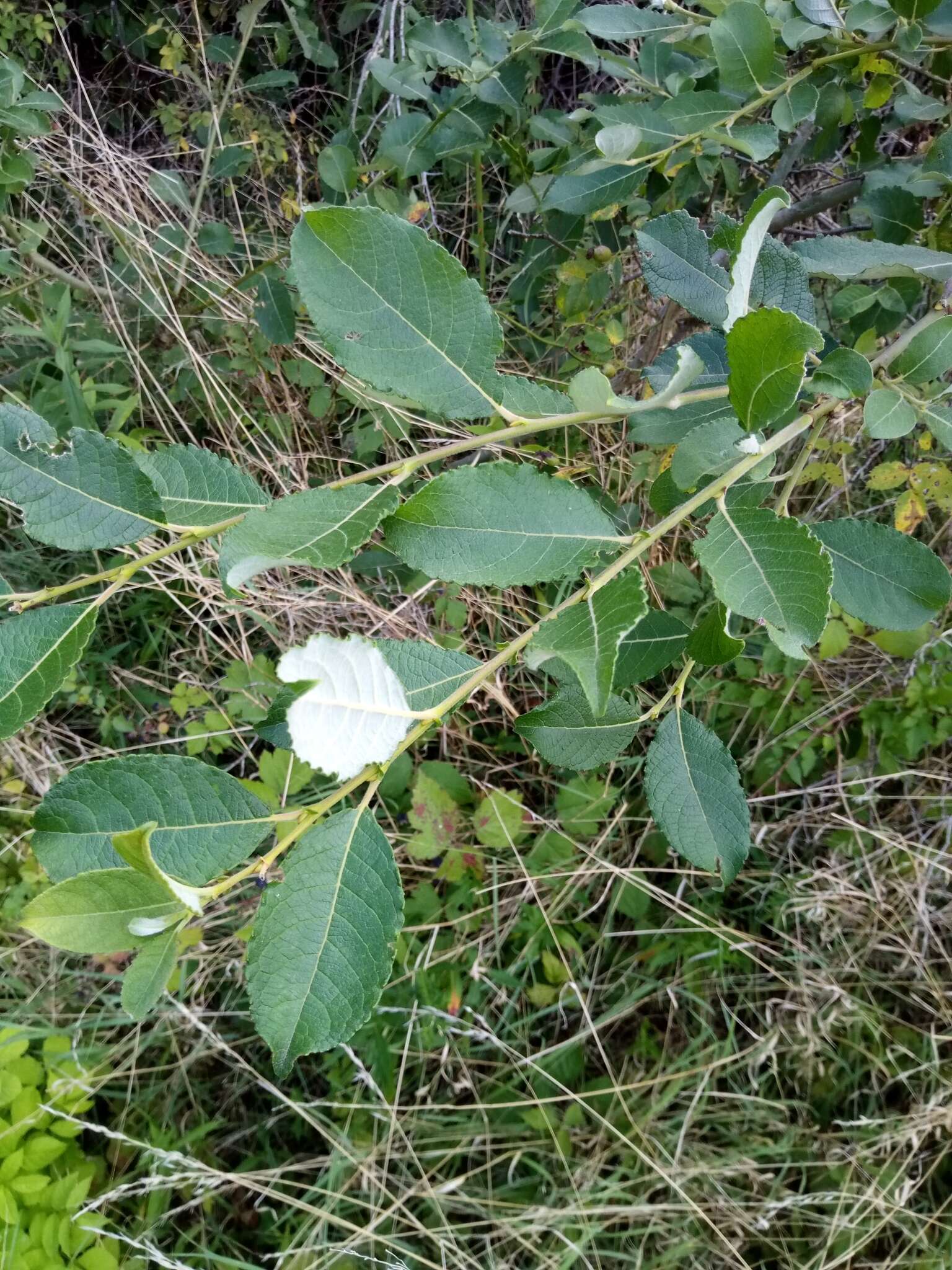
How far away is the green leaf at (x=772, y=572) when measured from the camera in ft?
1.91

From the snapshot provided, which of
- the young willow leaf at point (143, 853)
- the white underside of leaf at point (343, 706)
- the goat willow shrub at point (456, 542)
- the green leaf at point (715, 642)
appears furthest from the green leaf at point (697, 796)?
the young willow leaf at point (143, 853)

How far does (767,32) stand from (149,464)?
812mm

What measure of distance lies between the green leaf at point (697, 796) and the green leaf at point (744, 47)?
2.43 feet

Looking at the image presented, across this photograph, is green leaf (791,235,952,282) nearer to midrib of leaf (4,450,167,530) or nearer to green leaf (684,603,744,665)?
green leaf (684,603,744,665)

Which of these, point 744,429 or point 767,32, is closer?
point 744,429

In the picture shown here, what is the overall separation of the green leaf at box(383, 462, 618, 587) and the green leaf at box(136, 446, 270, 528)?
16 cm

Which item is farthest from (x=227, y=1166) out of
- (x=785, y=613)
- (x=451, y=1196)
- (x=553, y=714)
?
(x=785, y=613)

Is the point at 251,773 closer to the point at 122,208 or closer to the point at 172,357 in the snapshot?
the point at 172,357

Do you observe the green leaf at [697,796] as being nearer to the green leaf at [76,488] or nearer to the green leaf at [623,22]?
the green leaf at [76,488]

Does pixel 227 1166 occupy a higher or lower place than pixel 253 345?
lower

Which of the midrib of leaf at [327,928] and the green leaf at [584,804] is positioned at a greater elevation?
the midrib of leaf at [327,928]

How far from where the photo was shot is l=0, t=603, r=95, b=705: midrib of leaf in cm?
66

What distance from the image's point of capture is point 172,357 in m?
2.08

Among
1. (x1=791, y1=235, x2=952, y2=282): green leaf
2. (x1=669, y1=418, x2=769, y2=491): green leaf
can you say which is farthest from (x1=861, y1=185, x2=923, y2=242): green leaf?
(x1=669, y1=418, x2=769, y2=491): green leaf
